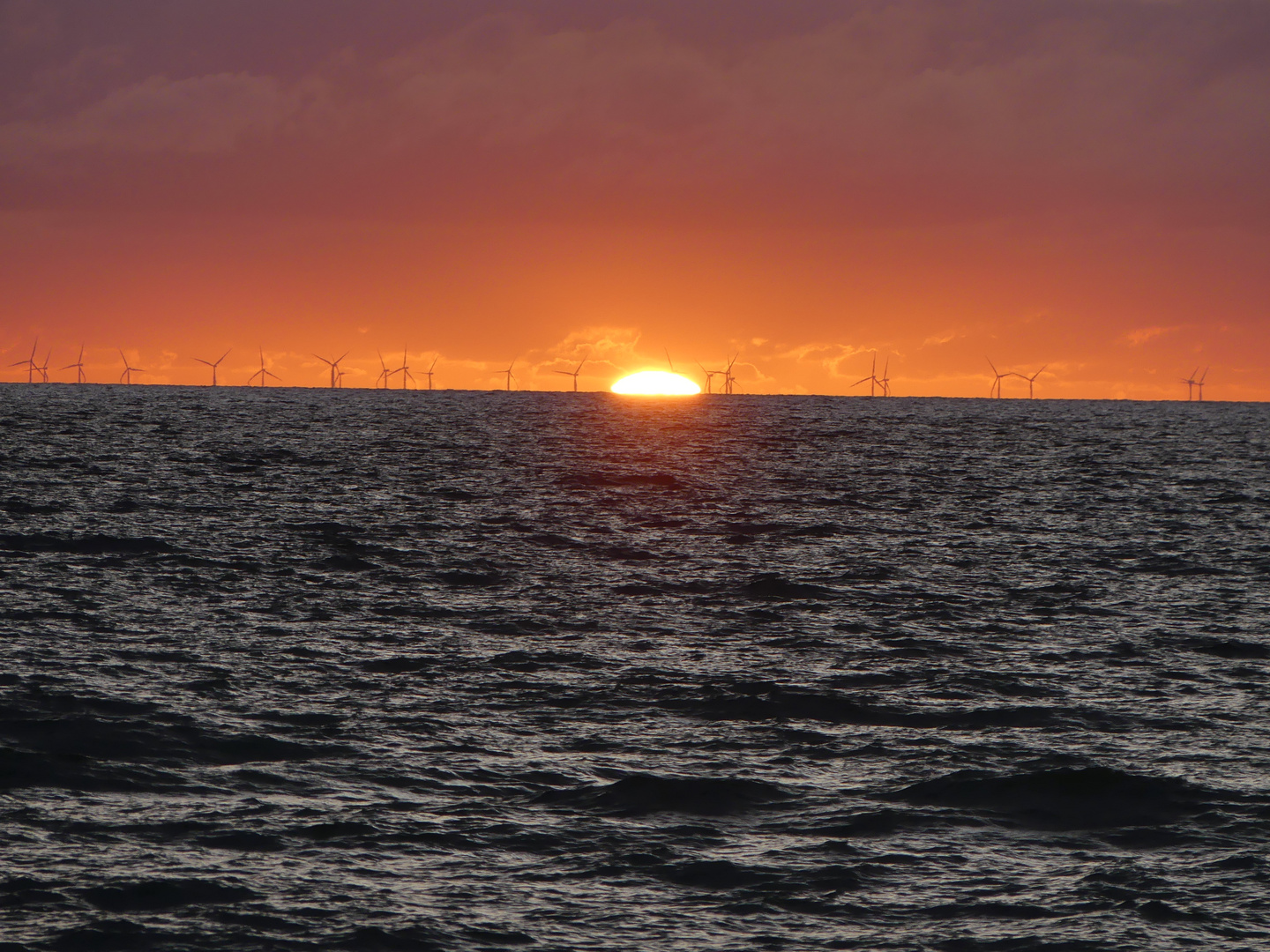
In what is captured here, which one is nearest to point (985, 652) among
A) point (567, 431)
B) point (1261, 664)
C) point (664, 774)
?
point (1261, 664)

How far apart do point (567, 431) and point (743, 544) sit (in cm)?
11845

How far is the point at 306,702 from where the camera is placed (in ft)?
99.3

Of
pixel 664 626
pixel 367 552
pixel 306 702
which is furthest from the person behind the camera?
pixel 367 552

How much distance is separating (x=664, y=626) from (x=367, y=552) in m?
19.5

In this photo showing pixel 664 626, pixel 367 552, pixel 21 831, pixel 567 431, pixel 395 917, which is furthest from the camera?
pixel 567 431

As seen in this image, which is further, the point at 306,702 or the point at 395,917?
the point at 306,702

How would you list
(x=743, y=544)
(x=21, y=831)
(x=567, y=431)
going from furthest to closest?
(x=567, y=431), (x=743, y=544), (x=21, y=831)

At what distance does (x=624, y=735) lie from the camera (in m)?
27.9

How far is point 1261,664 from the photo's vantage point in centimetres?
3638

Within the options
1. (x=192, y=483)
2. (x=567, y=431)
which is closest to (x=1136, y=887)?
(x=192, y=483)

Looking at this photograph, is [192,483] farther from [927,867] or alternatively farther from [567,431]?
[567,431]

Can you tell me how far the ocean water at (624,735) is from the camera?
1845cm

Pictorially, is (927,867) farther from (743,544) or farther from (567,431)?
(567,431)

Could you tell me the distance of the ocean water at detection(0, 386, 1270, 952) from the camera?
18.5 meters
